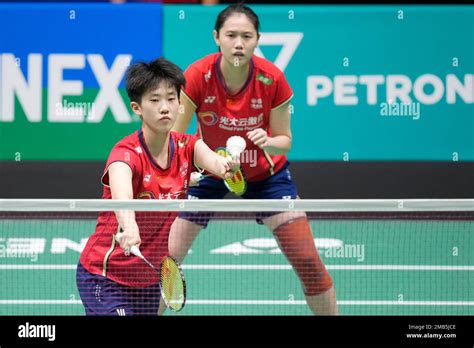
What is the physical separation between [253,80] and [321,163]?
3.39 m

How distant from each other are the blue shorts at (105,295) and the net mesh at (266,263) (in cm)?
1

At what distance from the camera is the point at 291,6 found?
950 cm

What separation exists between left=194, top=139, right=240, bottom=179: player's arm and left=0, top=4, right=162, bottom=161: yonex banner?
15.8 feet

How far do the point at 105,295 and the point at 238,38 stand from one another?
2.20m

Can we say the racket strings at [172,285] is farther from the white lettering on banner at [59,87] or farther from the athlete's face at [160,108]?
the white lettering on banner at [59,87]

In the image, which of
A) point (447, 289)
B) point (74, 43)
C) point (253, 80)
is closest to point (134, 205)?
point (253, 80)

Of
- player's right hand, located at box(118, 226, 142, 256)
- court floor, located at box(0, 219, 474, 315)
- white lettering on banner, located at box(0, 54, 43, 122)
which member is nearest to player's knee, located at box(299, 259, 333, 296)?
court floor, located at box(0, 219, 474, 315)

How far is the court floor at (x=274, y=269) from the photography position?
6.46 metres

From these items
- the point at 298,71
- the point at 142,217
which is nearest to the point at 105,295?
the point at 142,217

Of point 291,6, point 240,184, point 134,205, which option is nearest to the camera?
point 134,205

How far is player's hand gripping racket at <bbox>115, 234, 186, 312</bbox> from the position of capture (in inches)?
175

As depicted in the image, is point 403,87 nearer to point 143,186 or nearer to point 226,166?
point 226,166
